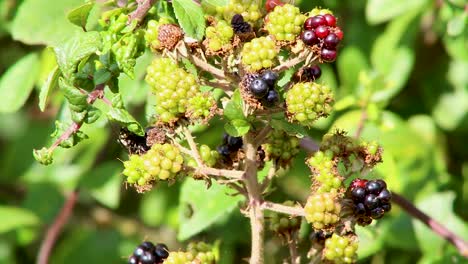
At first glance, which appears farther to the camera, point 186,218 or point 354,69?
point 354,69

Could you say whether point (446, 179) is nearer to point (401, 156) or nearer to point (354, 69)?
point (401, 156)

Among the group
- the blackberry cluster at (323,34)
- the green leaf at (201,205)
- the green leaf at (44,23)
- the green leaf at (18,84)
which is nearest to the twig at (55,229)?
the green leaf at (18,84)

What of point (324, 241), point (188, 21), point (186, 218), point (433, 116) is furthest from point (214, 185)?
point (433, 116)

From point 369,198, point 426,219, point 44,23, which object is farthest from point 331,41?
point 44,23

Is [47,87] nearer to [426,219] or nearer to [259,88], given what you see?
[259,88]

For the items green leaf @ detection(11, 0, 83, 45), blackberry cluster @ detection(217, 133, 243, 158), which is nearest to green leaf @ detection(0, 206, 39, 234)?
green leaf @ detection(11, 0, 83, 45)

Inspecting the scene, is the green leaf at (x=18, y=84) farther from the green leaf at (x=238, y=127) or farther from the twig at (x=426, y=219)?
the twig at (x=426, y=219)
